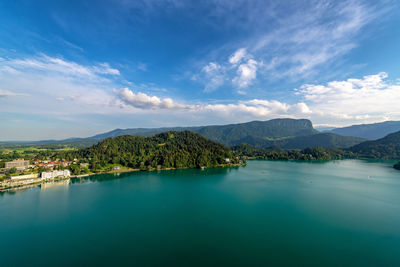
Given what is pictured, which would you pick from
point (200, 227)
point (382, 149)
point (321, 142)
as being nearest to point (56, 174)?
point (200, 227)

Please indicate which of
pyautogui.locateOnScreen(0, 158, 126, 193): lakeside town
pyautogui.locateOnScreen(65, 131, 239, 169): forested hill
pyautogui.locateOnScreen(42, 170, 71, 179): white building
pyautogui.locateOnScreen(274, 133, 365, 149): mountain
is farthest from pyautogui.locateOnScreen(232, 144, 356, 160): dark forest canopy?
pyautogui.locateOnScreen(42, 170, 71, 179): white building

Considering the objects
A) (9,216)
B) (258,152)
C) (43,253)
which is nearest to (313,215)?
(43,253)

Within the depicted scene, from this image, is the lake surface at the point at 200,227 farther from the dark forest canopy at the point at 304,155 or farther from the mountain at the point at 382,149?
the mountain at the point at 382,149

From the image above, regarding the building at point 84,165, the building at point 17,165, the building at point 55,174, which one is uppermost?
the building at point 17,165

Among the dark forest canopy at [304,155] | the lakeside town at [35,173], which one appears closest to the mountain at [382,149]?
the dark forest canopy at [304,155]

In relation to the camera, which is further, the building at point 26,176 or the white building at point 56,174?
the white building at point 56,174

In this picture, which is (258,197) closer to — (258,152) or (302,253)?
(302,253)

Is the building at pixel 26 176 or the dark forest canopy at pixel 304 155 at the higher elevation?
the building at pixel 26 176
